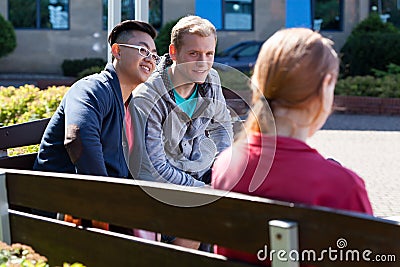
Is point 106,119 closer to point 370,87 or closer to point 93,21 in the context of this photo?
point 370,87

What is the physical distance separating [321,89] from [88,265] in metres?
1.13

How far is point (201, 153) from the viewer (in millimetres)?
4379

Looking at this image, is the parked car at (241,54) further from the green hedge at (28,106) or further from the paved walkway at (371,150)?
the green hedge at (28,106)

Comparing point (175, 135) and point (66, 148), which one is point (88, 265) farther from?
point (175, 135)

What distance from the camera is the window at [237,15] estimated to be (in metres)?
28.8

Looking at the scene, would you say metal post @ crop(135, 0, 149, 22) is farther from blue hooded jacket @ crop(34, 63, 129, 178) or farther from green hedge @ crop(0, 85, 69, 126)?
blue hooded jacket @ crop(34, 63, 129, 178)

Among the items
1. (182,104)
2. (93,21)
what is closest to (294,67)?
(182,104)

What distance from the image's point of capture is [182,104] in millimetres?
4172

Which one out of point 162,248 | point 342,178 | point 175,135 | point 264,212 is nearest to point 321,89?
point 342,178

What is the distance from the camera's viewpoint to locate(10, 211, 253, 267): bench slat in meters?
2.47

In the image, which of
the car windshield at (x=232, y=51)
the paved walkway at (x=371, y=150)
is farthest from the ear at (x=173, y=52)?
the car windshield at (x=232, y=51)

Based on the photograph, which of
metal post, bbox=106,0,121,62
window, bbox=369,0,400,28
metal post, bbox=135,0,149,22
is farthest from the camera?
window, bbox=369,0,400,28

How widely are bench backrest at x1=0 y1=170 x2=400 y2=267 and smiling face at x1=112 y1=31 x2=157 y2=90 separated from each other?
118 cm

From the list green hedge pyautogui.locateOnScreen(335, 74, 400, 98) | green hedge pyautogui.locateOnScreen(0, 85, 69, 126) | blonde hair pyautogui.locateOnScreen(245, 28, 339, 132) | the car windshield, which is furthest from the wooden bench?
the car windshield
